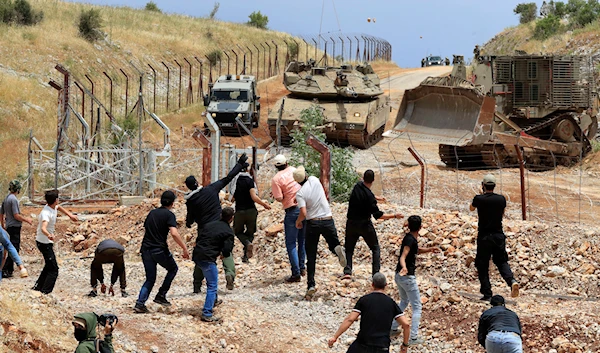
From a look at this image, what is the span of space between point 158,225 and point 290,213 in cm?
220

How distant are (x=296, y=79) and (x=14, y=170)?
9306 mm

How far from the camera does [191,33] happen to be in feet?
182

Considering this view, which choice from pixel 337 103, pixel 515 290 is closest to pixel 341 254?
pixel 515 290

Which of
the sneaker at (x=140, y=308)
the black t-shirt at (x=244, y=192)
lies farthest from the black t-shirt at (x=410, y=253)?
the black t-shirt at (x=244, y=192)

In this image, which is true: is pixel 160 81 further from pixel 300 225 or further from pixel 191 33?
pixel 300 225

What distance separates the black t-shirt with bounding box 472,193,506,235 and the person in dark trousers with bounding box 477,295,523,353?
291 centimetres

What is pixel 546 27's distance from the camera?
1989 inches

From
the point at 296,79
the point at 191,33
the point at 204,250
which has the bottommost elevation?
the point at 204,250

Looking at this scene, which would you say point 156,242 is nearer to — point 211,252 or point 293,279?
point 211,252

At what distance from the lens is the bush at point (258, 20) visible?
69.8 metres

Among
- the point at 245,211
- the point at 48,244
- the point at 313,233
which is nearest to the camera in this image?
the point at 48,244

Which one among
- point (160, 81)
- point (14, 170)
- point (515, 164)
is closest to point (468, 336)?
point (515, 164)

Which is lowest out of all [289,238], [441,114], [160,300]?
[160,300]

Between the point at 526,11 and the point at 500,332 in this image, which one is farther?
the point at 526,11
